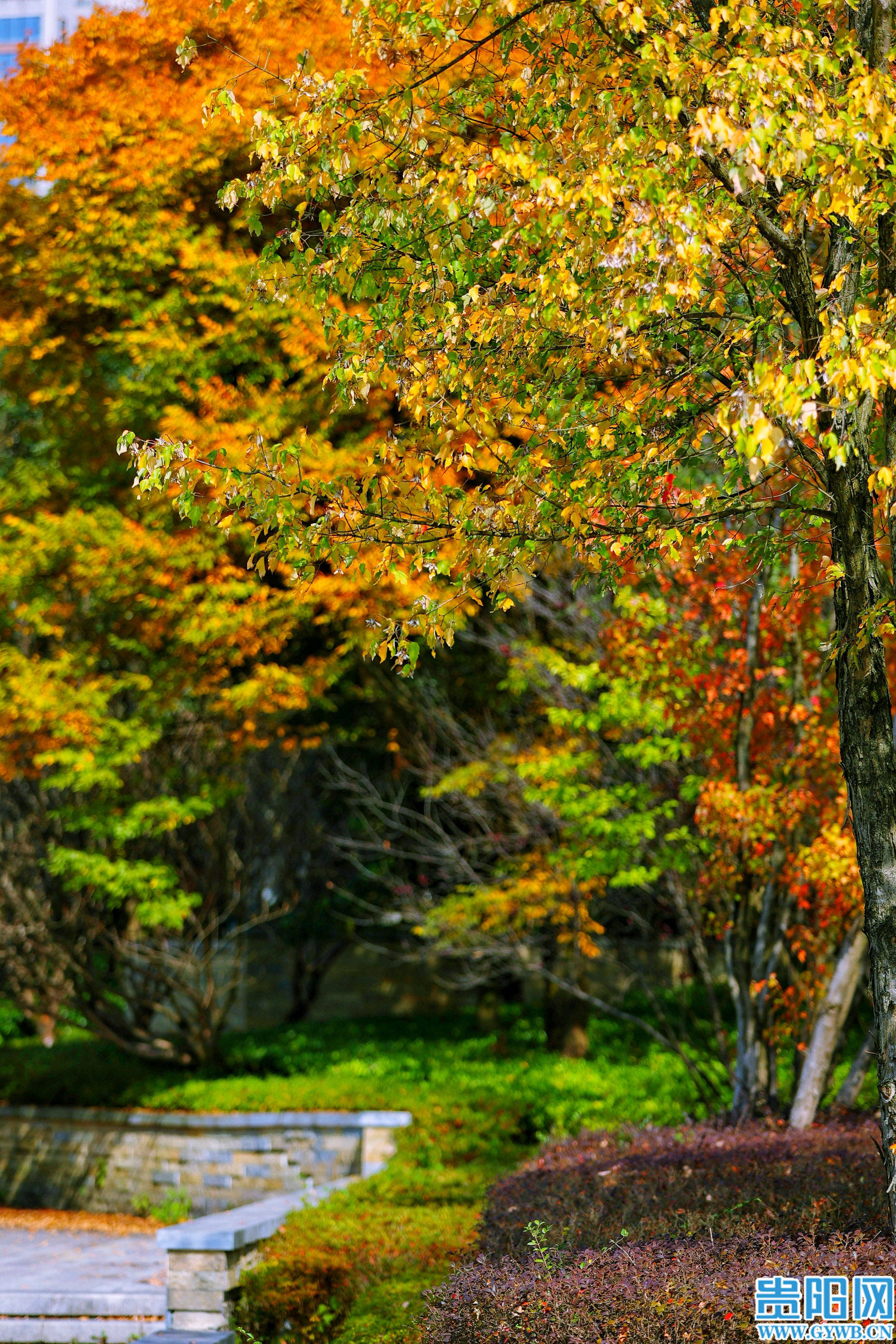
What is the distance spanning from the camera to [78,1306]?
26.0 ft

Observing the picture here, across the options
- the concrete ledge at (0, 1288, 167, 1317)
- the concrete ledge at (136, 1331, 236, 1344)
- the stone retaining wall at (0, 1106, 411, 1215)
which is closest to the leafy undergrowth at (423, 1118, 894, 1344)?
the concrete ledge at (136, 1331, 236, 1344)

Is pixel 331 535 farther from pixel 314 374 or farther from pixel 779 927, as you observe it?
pixel 314 374

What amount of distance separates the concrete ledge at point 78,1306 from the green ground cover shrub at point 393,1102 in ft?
4.95

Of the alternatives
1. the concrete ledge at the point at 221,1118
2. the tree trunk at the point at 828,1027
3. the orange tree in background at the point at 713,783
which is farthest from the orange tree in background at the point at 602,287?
the concrete ledge at the point at 221,1118

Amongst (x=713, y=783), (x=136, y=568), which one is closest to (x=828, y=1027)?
(x=713, y=783)

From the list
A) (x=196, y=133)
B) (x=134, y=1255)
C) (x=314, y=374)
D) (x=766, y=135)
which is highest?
(x=196, y=133)

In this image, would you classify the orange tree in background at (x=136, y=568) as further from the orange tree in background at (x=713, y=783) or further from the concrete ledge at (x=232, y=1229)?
the concrete ledge at (x=232, y=1229)

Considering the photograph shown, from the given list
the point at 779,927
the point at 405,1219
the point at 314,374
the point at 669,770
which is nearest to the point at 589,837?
the point at 669,770

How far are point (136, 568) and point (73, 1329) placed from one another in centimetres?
625

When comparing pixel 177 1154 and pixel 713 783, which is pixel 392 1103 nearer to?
pixel 177 1154

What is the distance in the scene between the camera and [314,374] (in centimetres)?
1038

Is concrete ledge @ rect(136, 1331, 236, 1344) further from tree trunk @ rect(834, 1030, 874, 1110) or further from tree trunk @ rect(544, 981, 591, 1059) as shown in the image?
tree trunk @ rect(544, 981, 591, 1059)

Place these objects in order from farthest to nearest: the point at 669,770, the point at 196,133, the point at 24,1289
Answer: the point at 196,133, the point at 669,770, the point at 24,1289

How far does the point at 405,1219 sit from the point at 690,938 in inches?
129
